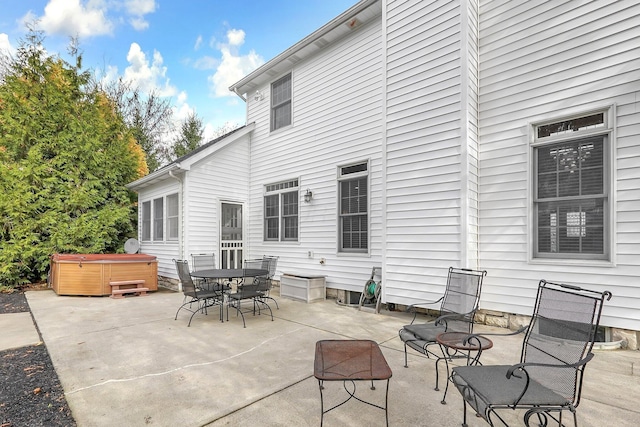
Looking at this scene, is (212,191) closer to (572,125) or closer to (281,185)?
(281,185)

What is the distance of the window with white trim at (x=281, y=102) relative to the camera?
8508 millimetres

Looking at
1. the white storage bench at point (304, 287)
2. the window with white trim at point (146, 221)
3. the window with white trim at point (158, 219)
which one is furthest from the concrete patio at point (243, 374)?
the window with white trim at point (146, 221)

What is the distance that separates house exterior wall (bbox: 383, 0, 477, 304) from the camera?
4812 mm

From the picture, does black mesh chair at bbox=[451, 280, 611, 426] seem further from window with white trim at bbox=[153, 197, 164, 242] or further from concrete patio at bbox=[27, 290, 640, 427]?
window with white trim at bbox=[153, 197, 164, 242]

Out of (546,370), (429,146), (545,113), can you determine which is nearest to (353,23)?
(429,146)

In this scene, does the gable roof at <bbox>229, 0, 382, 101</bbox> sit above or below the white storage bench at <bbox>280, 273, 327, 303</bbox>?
above

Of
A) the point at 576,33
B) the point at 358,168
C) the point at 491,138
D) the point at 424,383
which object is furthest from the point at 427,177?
the point at 424,383

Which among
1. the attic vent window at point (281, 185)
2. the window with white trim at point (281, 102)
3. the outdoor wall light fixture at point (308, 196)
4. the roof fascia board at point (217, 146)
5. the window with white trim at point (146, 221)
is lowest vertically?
the window with white trim at point (146, 221)

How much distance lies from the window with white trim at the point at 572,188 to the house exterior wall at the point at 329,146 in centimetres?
266

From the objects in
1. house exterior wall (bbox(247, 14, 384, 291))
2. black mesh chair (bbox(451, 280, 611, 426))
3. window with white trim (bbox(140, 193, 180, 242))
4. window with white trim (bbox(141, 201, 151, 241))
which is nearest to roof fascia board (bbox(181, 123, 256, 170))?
house exterior wall (bbox(247, 14, 384, 291))

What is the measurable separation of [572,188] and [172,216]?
8.96 metres

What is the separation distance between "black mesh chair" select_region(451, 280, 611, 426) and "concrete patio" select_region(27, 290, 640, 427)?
19.2 inches

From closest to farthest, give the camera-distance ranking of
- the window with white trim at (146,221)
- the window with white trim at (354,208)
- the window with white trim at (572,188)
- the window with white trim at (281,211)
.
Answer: the window with white trim at (572,188), the window with white trim at (354,208), the window with white trim at (281,211), the window with white trim at (146,221)

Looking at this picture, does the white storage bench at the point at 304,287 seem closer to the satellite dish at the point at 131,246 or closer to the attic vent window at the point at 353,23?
the attic vent window at the point at 353,23
